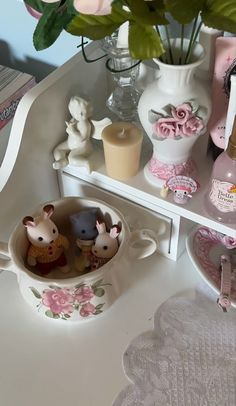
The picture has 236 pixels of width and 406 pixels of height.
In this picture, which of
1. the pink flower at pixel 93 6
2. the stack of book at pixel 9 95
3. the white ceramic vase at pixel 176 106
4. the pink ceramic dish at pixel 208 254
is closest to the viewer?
the pink flower at pixel 93 6

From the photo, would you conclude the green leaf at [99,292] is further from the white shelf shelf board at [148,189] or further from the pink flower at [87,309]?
the white shelf shelf board at [148,189]

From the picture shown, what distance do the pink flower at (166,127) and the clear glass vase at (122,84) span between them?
133 millimetres

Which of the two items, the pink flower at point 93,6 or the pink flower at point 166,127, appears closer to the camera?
the pink flower at point 93,6

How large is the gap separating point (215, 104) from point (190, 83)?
0.07 m

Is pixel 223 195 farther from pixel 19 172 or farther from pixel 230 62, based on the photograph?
pixel 19 172

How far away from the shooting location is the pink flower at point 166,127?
62 cm

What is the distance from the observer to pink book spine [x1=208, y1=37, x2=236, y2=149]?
0.63 meters

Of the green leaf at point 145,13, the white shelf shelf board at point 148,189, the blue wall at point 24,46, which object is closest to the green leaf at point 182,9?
the green leaf at point 145,13

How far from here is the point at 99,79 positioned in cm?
77

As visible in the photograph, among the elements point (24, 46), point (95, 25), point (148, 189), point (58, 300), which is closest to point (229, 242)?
point (148, 189)

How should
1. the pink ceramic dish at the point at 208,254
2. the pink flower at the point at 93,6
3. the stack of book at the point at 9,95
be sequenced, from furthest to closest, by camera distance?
the stack of book at the point at 9,95 → the pink ceramic dish at the point at 208,254 → the pink flower at the point at 93,6

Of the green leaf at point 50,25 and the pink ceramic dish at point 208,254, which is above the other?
the green leaf at point 50,25

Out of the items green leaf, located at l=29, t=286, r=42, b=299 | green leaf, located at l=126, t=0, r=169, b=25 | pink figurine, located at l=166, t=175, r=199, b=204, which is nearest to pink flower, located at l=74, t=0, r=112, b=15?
green leaf, located at l=126, t=0, r=169, b=25

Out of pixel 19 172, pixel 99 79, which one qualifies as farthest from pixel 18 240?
pixel 99 79
